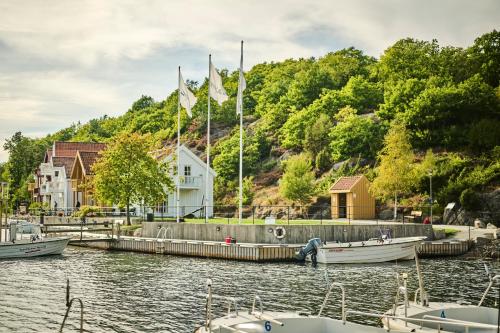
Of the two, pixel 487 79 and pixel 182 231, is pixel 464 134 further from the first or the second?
pixel 182 231

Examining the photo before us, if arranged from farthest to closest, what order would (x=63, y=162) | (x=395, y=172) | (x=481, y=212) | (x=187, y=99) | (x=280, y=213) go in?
(x=63, y=162) → (x=280, y=213) → (x=395, y=172) → (x=481, y=212) → (x=187, y=99)

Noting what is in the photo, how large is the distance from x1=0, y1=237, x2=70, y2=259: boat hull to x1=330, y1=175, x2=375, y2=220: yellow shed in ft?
88.7

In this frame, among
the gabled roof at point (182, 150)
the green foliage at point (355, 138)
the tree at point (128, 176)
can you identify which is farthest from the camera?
the green foliage at point (355, 138)

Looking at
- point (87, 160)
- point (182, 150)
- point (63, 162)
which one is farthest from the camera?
point (63, 162)

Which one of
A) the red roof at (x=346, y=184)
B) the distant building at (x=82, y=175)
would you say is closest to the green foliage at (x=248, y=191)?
the distant building at (x=82, y=175)

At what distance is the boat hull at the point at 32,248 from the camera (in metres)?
43.8

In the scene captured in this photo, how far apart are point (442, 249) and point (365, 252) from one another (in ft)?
22.0

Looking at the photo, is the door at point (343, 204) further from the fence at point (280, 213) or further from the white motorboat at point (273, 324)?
the white motorboat at point (273, 324)

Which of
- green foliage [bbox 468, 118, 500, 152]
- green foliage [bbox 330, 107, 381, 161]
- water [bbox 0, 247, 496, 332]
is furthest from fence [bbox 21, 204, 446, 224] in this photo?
water [bbox 0, 247, 496, 332]

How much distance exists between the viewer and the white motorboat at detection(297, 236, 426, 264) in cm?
3941

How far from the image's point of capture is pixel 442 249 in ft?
141

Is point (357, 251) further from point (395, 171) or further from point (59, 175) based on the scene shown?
point (59, 175)

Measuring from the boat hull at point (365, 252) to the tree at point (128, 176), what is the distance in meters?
24.8

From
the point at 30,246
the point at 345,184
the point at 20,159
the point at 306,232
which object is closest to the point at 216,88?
the point at 306,232
